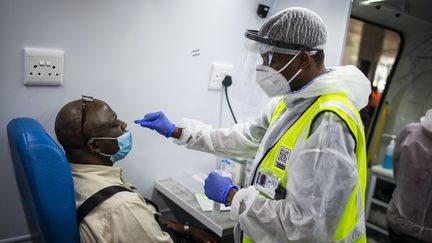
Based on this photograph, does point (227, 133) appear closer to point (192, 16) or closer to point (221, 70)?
point (221, 70)

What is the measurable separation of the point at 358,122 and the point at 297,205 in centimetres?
33

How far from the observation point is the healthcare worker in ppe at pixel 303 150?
90cm

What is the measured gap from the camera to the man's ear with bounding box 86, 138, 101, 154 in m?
1.13

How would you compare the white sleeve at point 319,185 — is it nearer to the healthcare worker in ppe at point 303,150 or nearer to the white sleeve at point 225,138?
the healthcare worker in ppe at point 303,150

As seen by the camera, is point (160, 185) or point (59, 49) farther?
point (160, 185)

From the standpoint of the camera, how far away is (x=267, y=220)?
960 millimetres

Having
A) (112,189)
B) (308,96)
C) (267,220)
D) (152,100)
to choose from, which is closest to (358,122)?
(308,96)

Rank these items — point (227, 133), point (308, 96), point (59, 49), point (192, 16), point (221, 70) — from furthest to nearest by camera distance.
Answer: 1. point (221, 70)
2. point (192, 16)
3. point (227, 133)
4. point (59, 49)
5. point (308, 96)

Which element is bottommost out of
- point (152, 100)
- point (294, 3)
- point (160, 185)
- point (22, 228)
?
point (22, 228)

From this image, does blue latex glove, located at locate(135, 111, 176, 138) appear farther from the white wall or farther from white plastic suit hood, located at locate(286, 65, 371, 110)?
white plastic suit hood, located at locate(286, 65, 371, 110)

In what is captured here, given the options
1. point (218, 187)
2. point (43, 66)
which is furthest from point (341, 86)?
point (43, 66)

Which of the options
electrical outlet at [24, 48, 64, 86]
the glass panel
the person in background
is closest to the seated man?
electrical outlet at [24, 48, 64, 86]

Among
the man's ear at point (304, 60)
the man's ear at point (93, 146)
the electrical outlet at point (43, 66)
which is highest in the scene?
the man's ear at point (304, 60)

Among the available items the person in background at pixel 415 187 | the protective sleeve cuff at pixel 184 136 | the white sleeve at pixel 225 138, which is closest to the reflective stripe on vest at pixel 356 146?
the white sleeve at pixel 225 138
